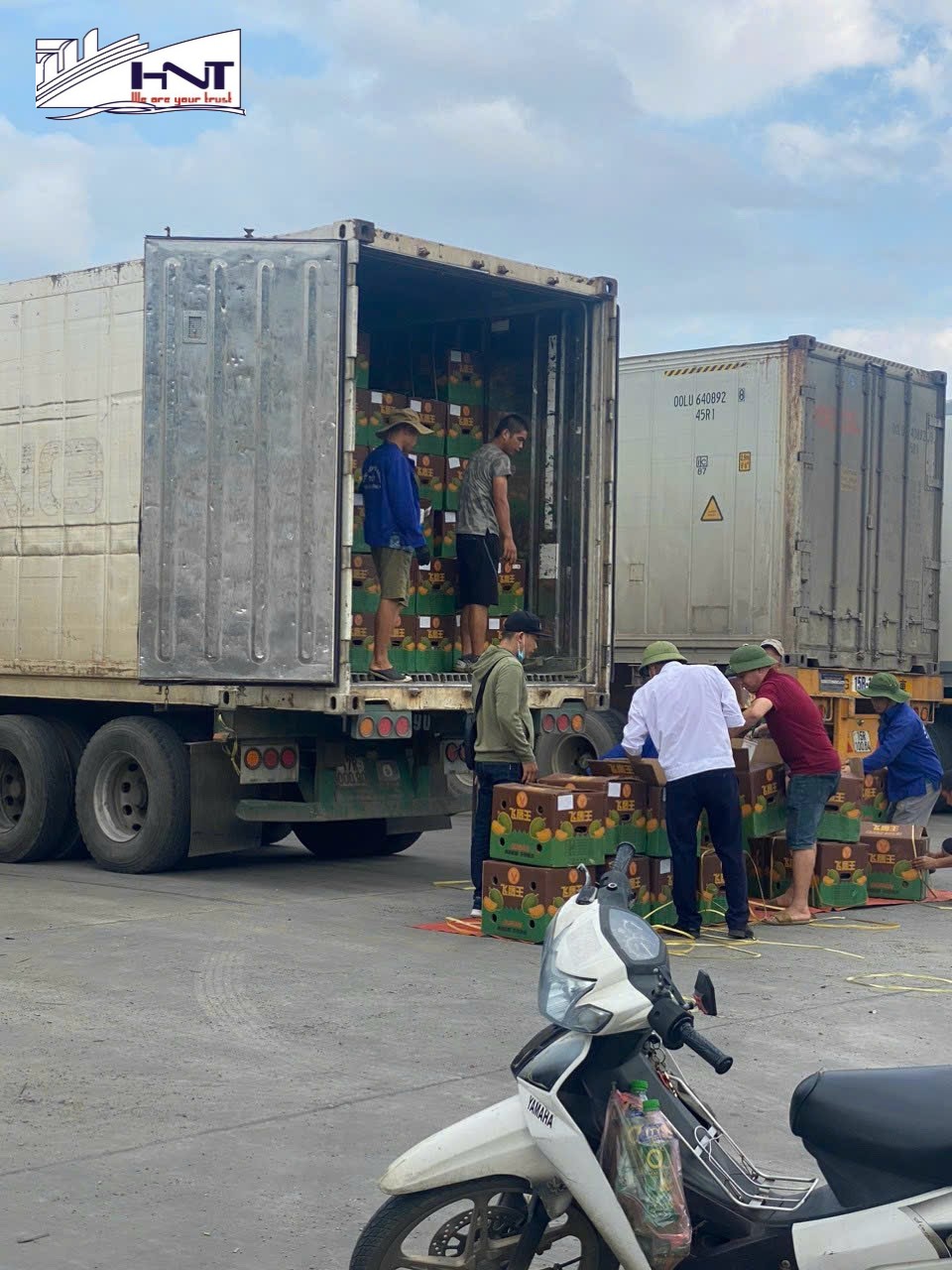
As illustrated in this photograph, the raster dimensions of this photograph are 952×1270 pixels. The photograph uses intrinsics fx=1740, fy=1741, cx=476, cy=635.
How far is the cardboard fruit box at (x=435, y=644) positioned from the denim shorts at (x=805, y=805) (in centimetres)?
325

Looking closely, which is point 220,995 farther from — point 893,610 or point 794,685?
point 893,610

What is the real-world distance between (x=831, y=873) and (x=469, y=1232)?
748cm

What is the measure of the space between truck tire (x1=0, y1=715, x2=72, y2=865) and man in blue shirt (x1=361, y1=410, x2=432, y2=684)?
2.50m

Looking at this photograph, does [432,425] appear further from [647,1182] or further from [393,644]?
[647,1182]

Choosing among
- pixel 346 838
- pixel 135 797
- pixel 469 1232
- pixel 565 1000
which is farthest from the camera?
pixel 346 838

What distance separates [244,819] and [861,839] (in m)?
4.16

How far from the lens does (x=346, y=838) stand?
13516 millimetres

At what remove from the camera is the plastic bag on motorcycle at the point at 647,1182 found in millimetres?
3955

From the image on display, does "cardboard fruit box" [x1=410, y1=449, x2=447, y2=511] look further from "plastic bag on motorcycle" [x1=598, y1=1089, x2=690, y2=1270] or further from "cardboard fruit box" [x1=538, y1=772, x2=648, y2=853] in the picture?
"plastic bag on motorcycle" [x1=598, y1=1089, x2=690, y2=1270]

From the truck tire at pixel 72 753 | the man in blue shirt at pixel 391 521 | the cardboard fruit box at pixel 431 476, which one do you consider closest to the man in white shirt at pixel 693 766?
the man in blue shirt at pixel 391 521

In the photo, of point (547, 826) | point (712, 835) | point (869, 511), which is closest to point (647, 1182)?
point (547, 826)

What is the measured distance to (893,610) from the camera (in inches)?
694

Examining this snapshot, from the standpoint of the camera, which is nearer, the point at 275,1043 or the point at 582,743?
the point at 275,1043

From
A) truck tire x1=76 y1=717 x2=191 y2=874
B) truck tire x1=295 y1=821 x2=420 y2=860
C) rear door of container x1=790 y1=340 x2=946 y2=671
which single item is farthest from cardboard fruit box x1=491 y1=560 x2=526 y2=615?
rear door of container x1=790 y1=340 x2=946 y2=671
